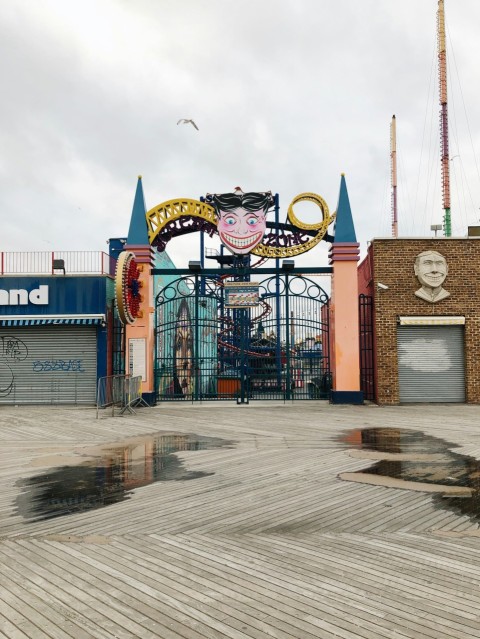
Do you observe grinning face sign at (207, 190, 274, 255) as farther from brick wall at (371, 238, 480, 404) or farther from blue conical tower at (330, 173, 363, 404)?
brick wall at (371, 238, 480, 404)

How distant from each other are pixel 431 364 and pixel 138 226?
1093cm

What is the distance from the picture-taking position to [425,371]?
1886cm

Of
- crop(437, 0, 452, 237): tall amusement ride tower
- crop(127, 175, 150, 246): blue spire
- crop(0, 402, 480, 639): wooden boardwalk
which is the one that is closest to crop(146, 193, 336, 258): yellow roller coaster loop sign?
crop(127, 175, 150, 246): blue spire

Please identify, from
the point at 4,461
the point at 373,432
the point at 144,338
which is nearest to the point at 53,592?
the point at 4,461

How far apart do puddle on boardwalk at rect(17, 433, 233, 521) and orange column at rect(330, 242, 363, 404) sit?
8342 millimetres

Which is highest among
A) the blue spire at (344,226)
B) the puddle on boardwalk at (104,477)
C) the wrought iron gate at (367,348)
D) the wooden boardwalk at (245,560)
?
the blue spire at (344,226)

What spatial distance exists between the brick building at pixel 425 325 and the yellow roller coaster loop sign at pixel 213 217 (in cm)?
213

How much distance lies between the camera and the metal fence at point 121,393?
16552 mm

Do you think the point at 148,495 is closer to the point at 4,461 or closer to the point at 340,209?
the point at 4,461

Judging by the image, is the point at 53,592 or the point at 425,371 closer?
the point at 53,592

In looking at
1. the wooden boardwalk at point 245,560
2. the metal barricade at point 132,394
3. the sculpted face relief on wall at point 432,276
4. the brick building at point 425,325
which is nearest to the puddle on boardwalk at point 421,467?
the wooden boardwalk at point 245,560

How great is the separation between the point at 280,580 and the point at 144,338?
15011 mm

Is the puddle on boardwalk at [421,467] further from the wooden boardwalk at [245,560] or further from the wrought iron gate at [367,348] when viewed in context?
the wrought iron gate at [367,348]

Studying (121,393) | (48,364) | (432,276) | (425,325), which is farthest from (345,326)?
(48,364)
